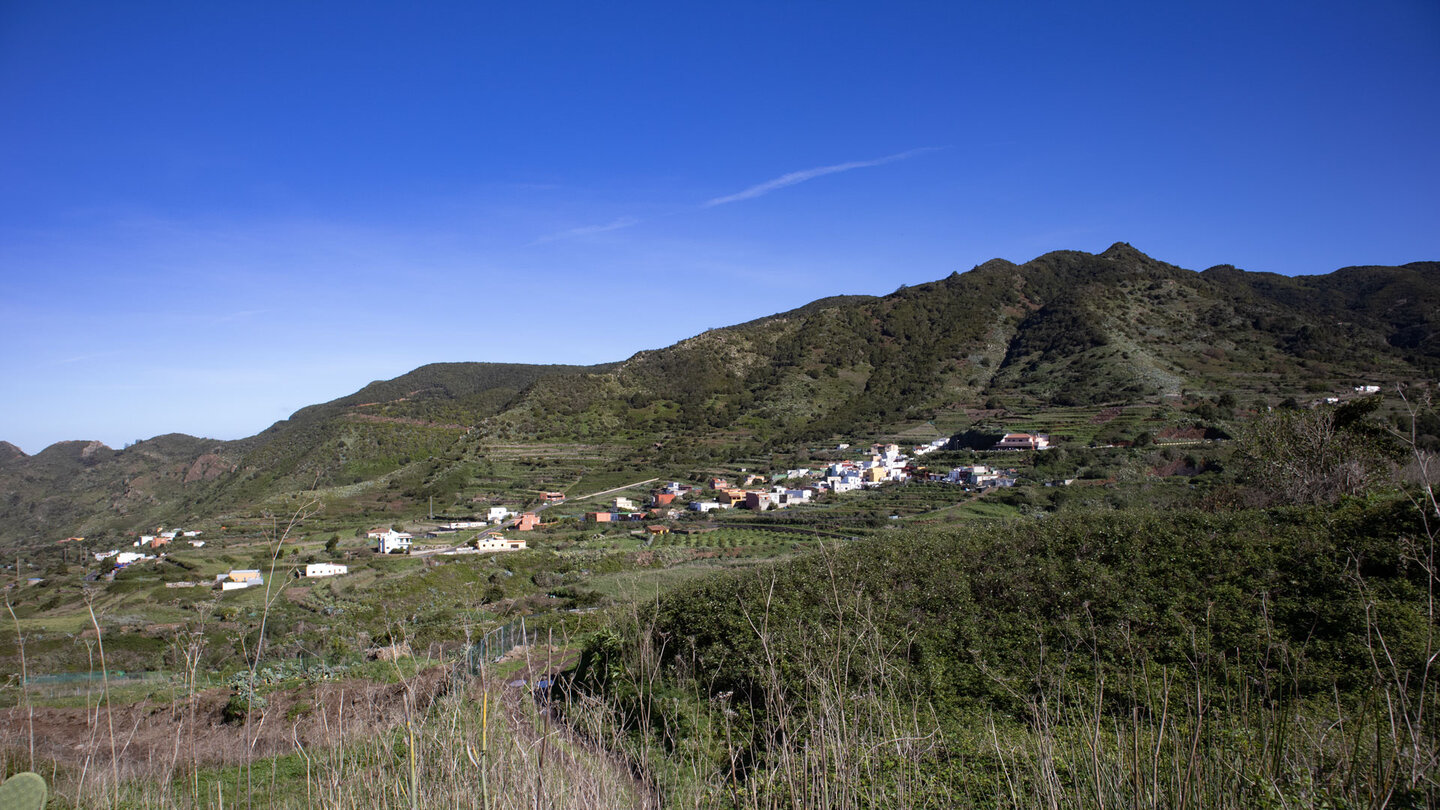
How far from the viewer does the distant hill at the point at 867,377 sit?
52.9 metres

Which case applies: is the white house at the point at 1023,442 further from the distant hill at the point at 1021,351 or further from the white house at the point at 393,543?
the white house at the point at 393,543

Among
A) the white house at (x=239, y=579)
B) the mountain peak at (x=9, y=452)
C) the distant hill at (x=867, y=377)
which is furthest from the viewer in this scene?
the mountain peak at (x=9, y=452)

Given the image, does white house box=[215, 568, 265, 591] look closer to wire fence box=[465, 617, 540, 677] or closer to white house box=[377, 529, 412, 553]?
white house box=[377, 529, 412, 553]

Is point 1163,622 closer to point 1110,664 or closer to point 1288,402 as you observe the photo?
point 1110,664

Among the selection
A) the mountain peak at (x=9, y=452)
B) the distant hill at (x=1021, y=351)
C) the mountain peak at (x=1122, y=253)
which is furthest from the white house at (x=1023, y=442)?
the mountain peak at (x=9, y=452)

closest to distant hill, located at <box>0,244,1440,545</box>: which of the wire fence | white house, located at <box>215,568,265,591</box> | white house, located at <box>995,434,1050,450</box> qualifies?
white house, located at <box>995,434,1050,450</box>

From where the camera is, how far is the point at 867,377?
74.2 m

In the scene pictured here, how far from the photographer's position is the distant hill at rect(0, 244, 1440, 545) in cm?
5288

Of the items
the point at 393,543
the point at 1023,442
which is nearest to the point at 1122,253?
the point at 1023,442

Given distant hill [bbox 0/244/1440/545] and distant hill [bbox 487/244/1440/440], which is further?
distant hill [bbox 0/244/1440/545]

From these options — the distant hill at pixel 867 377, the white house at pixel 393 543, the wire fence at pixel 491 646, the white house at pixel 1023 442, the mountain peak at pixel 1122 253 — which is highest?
the mountain peak at pixel 1122 253

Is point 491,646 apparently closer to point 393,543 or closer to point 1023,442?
point 393,543

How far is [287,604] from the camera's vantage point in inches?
772

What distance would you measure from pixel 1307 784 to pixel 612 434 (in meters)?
61.8
